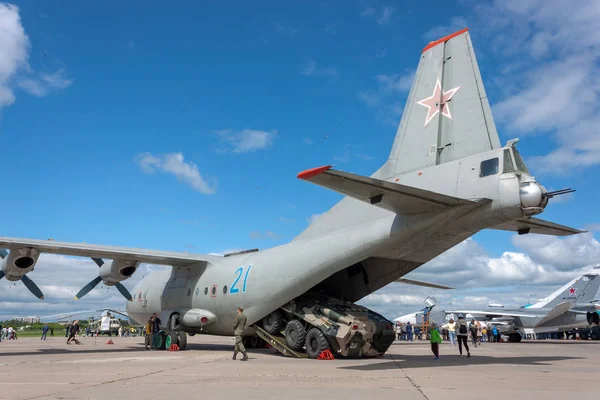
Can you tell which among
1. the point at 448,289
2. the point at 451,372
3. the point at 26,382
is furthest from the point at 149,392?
the point at 448,289

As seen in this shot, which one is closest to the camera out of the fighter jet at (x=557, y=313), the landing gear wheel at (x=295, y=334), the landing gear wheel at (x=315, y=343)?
the landing gear wheel at (x=315, y=343)

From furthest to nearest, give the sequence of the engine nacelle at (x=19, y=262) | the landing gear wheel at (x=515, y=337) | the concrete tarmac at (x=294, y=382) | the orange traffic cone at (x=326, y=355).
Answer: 1. the landing gear wheel at (x=515, y=337)
2. the engine nacelle at (x=19, y=262)
3. the orange traffic cone at (x=326, y=355)
4. the concrete tarmac at (x=294, y=382)

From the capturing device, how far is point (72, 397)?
6570mm

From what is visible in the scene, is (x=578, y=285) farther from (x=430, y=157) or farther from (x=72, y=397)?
(x=72, y=397)

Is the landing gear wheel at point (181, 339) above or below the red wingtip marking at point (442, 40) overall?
below

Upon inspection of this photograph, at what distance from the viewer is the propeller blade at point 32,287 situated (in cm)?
1838

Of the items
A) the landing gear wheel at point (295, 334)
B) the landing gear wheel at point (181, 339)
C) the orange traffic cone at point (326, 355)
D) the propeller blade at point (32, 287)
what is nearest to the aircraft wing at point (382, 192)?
the orange traffic cone at point (326, 355)

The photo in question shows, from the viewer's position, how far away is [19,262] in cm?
1675

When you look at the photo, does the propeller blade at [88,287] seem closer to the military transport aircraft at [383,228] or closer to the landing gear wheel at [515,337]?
the military transport aircraft at [383,228]

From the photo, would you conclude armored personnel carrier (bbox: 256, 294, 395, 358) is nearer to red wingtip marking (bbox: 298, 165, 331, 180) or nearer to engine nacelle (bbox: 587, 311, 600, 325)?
red wingtip marking (bbox: 298, 165, 331, 180)

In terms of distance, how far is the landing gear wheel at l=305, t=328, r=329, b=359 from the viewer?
1353 cm

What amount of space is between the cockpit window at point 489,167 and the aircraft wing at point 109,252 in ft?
37.4

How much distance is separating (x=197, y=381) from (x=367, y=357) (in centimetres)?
699

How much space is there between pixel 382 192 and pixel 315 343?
5481mm
